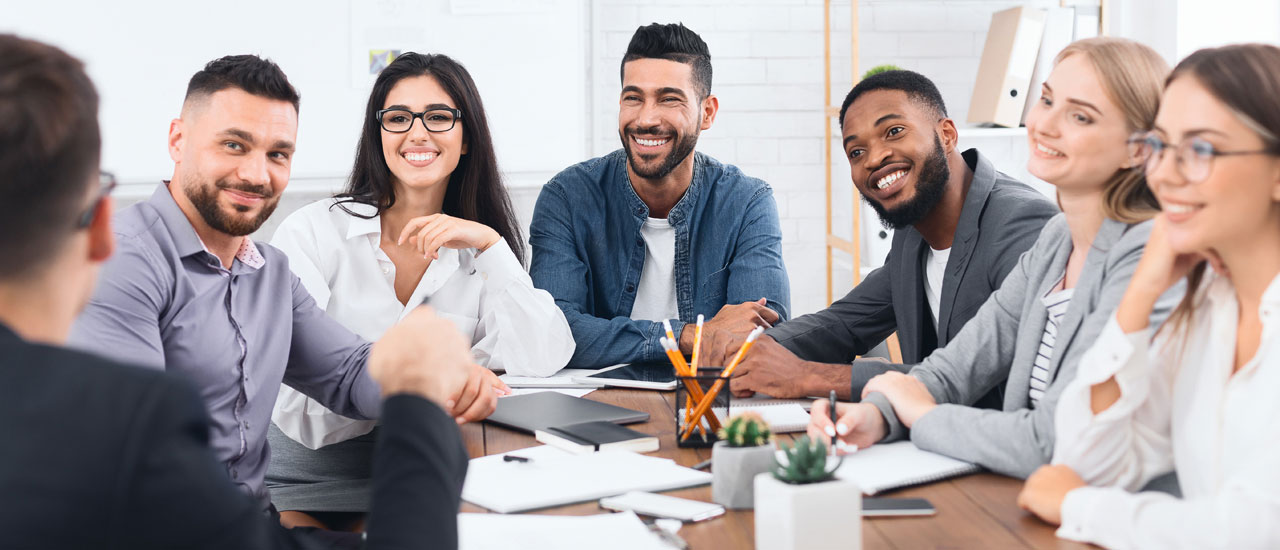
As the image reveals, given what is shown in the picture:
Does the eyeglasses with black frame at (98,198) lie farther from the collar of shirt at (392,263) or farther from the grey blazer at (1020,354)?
the collar of shirt at (392,263)

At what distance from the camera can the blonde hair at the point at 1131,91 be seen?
1468 mm

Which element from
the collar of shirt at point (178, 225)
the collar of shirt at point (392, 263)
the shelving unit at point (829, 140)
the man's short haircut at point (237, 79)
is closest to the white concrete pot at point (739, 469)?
the collar of shirt at point (178, 225)

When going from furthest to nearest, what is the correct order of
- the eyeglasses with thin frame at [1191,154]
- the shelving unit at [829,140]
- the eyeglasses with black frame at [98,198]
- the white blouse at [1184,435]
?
1. the shelving unit at [829,140]
2. the eyeglasses with thin frame at [1191,154]
3. the white blouse at [1184,435]
4. the eyeglasses with black frame at [98,198]

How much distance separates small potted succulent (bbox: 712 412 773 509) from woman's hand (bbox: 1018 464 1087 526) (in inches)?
11.2

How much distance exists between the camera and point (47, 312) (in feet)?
2.48

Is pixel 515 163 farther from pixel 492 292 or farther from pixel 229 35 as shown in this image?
pixel 492 292

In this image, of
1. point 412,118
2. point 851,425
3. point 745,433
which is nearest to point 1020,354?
point 851,425

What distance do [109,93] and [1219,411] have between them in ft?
11.6

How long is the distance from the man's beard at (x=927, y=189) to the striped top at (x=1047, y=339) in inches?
30.2

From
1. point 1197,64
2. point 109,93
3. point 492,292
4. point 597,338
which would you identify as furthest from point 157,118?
point 1197,64

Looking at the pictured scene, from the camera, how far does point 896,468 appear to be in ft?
4.31

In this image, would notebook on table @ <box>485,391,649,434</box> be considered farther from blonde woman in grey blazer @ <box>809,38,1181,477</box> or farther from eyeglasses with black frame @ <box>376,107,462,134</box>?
eyeglasses with black frame @ <box>376,107,462,134</box>

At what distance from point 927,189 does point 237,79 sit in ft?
4.64

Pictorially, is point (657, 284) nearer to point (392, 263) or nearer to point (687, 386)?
point (392, 263)
